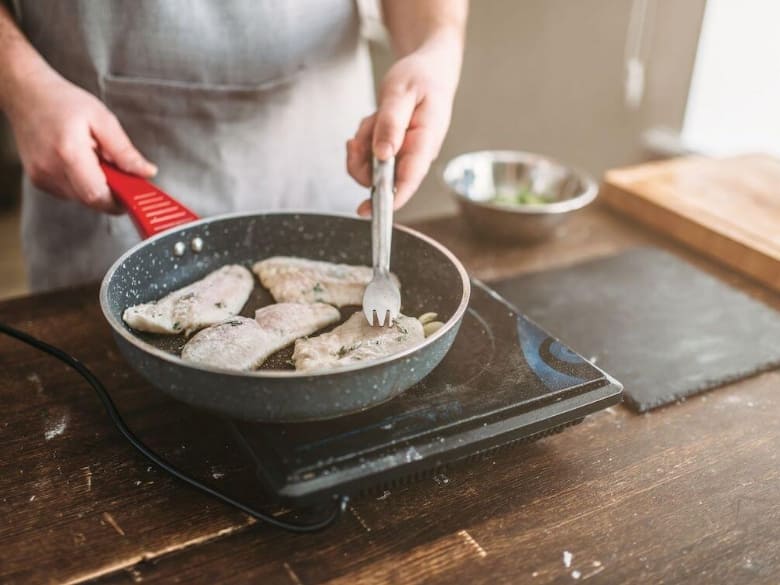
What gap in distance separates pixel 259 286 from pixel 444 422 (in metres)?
0.41

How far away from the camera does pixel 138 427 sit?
2.72ft

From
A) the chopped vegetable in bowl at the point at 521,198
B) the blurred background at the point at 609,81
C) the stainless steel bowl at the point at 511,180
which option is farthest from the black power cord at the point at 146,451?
the blurred background at the point at 609,81

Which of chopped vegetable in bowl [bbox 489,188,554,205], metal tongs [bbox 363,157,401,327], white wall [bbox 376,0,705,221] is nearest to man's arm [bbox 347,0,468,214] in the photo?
metal tongs [bbox 363,157,401,327]

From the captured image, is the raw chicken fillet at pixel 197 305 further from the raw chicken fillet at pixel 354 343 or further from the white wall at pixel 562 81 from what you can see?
the white wall at pixel 562 81

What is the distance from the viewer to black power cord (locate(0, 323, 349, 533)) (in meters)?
0.69

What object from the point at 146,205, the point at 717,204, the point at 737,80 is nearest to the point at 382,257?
the point at 146,205

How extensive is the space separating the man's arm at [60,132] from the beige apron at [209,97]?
0.11 metres

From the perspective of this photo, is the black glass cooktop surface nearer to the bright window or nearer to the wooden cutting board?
the wooden cutting board

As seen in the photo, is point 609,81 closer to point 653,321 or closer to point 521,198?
point 521,198

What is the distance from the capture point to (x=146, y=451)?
768mm

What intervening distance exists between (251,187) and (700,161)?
3.42ft

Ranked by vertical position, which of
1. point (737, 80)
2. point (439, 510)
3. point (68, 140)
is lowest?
point (439, 510)

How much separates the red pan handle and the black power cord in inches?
7.7

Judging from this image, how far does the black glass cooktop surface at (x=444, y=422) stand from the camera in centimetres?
67
